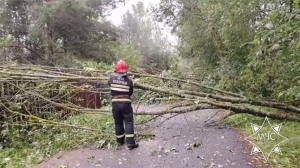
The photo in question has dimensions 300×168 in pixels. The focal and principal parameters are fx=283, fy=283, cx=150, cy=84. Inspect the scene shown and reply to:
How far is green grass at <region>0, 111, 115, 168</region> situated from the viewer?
5111mm

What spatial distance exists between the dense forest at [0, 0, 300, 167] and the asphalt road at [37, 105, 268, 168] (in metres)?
0.65

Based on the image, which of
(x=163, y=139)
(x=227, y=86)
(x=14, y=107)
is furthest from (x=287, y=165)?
(x=14, y=107)

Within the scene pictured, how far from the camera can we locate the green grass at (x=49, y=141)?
5111 mm

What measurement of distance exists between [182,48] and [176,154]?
31.7ft

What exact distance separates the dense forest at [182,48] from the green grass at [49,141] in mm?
29

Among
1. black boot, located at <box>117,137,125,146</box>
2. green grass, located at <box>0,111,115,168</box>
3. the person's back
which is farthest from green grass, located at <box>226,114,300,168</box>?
green grass, located at <box>0,111,115,168</box>

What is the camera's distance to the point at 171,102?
5883 mm

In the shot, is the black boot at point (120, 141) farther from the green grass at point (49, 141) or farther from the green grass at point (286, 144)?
the green grass at point (286, 144)

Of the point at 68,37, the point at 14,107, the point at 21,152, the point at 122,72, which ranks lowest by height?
the point at 21,152

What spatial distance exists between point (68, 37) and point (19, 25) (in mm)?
2597

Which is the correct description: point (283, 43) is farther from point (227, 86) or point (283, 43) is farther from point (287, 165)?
point (227, 86)

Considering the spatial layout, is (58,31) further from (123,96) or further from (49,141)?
(123,96)

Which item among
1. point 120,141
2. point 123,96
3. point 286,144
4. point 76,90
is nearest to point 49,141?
point 76,90

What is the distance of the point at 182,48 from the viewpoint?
546 inches
